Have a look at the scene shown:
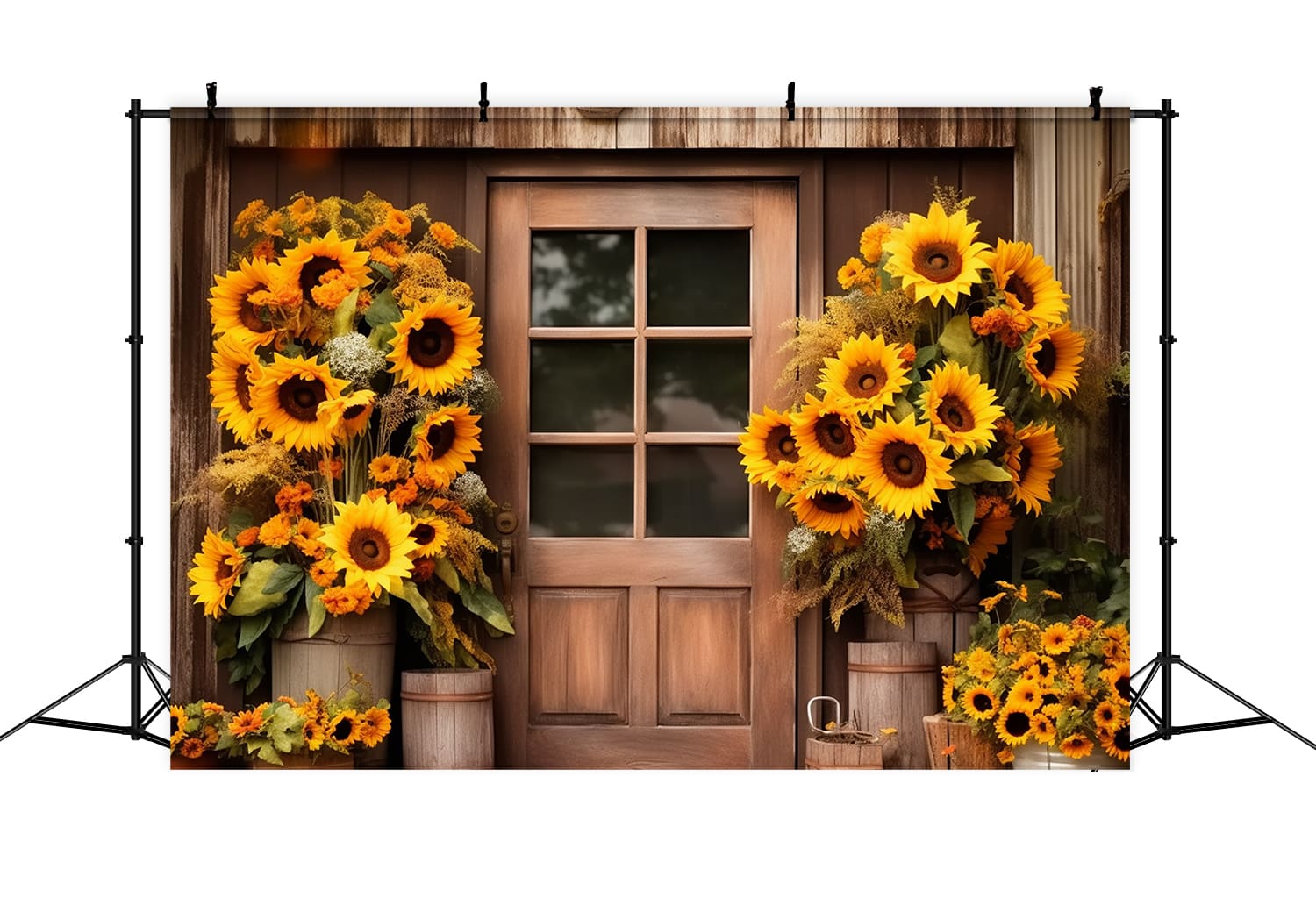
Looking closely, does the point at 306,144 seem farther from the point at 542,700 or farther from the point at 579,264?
the point at 542,700

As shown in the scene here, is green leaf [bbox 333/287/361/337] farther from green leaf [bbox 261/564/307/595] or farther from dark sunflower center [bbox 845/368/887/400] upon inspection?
dark sunflower center [bbox 845/368/887/400]

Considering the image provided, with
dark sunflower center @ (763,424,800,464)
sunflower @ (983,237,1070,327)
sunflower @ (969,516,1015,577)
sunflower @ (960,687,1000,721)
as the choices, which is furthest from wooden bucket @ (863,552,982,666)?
sunflower @ (983,237,1070,327)

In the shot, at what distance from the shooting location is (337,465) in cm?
394

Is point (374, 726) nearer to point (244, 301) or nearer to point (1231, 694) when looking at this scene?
point (244, 301)

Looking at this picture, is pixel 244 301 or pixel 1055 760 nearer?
pixel 1055 760

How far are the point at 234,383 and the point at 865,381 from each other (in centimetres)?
163

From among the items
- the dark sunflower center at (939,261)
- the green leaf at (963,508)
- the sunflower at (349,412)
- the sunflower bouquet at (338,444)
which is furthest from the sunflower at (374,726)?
the dark sunflower center at (939,261)

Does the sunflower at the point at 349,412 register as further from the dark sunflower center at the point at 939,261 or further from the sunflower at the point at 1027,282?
the sunflower at the point at 1027,282

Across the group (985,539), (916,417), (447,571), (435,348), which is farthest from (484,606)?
(985,539)

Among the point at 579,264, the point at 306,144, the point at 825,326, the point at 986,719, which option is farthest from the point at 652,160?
the point at 986,719

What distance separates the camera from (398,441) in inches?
160

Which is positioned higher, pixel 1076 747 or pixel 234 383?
pixel 234 383

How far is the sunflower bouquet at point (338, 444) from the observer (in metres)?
3.88

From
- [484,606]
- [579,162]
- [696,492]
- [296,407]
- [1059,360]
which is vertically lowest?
[484,606]
